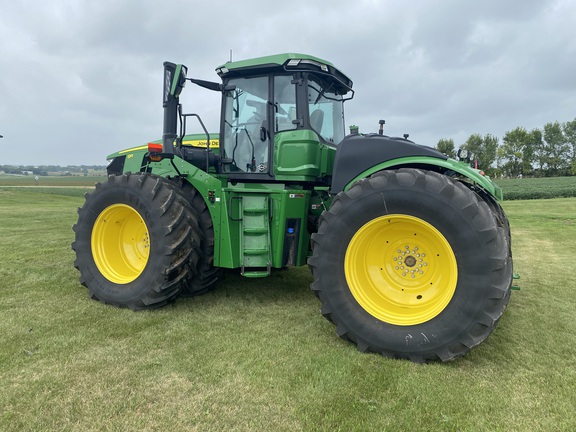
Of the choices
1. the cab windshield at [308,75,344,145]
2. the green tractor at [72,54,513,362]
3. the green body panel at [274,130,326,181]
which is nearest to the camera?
the green tractor at [72,54,513,362]

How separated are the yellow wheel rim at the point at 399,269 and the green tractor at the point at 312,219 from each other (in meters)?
0.01

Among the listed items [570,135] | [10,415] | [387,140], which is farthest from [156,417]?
[570,135]

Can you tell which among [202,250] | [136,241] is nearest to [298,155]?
[202,250]

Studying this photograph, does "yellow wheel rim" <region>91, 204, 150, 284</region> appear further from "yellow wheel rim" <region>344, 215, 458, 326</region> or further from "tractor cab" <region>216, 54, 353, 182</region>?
"yellow wheel rim" <region>344, 215, 458, 326</region>

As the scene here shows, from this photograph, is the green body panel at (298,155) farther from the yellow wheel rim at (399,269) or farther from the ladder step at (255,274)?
the yellow wheel rim at (399,269)

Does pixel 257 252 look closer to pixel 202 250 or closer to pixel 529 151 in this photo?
pixel 202 250

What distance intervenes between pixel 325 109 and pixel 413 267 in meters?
2.26

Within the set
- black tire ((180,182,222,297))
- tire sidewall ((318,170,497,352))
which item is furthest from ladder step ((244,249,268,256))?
tire sidewall ((318,170,497,352))

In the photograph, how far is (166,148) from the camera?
15.2 feet

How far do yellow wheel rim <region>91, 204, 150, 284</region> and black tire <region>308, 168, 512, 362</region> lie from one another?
7.99 ft

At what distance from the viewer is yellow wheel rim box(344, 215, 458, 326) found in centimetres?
331

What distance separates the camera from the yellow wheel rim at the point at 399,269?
10.8 feet

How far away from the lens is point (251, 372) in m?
2.93

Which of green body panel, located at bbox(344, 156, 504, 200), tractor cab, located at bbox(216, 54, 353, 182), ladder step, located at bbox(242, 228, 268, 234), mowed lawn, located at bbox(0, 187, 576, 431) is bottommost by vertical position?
mowed lawn, located at bbox(0, 187, 576, 431)
